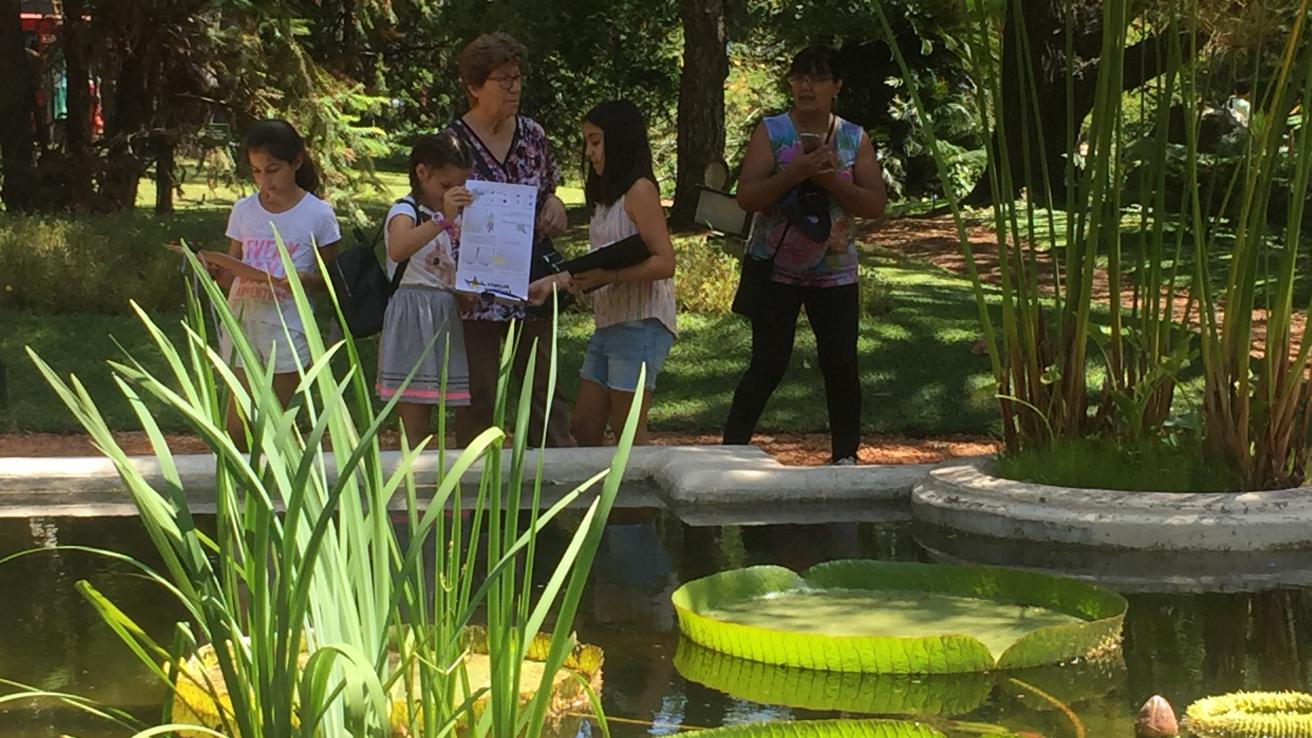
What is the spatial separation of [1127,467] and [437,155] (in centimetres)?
228

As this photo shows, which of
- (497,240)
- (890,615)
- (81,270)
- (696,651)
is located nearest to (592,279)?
(497,240)

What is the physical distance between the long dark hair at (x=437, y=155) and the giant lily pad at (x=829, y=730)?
309 cm

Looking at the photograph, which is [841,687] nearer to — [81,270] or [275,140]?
[275,140]

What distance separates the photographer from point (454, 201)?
517 centimetres

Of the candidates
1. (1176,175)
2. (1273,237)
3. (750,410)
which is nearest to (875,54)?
(1176,175)

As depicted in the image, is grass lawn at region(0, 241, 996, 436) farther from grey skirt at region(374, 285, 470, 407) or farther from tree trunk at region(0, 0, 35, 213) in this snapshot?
tree trunk at region(0, 0, 35, 213)

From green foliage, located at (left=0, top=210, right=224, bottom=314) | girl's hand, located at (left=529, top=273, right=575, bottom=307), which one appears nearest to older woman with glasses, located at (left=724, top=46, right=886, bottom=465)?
girl's hand, located at (left=529, top=273, right=575, bottom=307)

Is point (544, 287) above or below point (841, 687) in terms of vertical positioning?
above

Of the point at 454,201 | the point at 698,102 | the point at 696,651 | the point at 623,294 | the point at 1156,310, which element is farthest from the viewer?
the point at 698,102

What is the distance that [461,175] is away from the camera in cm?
536

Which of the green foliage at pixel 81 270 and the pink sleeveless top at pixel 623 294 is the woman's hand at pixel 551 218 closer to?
the pink sleeveless top at pixel 623 294

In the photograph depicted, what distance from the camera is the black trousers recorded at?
572 centimetres

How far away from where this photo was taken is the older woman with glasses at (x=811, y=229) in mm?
5500

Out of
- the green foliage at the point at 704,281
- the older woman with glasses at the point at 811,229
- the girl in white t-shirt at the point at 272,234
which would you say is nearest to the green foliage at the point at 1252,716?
the older woman with glasses at the point at 811,229
